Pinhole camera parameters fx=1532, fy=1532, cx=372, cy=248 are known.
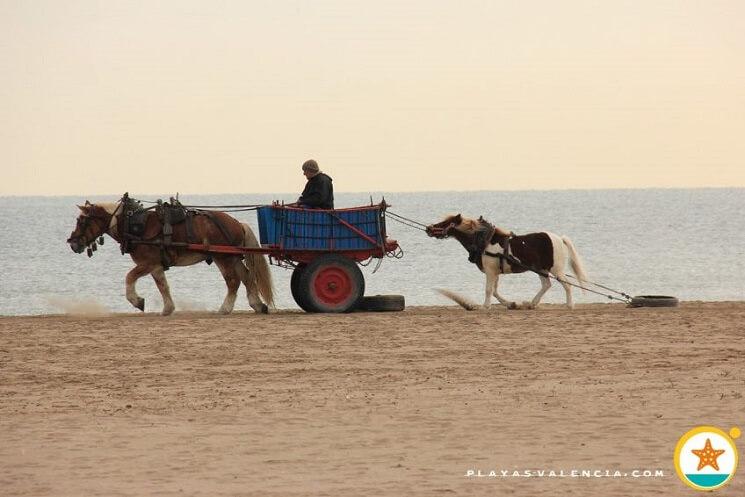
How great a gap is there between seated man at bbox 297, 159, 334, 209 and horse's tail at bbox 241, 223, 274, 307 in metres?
0.84

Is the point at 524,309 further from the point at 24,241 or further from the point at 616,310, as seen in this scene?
the point at 24,241

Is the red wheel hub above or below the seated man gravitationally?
below

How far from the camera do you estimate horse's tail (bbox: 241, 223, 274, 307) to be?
65.5ft

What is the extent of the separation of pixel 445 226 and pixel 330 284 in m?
1.77

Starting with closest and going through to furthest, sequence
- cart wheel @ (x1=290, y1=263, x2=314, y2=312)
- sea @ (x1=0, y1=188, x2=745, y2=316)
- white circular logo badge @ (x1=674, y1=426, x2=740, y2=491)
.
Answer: white circular logo badge @ (x1=674, y1=426, x2=740, y2=491) < cart wheel @ (x1=290, y1=263, x2=314, y2=312) < sea @ (x1=0, y1=188, x2=745, y2=316)

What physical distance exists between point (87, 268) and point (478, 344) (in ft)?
112

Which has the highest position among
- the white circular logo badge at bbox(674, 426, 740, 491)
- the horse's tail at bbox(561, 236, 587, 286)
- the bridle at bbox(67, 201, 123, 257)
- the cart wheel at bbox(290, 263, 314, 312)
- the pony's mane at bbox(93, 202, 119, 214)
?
the pony's mane at bbox(93, 202, 119, 214)

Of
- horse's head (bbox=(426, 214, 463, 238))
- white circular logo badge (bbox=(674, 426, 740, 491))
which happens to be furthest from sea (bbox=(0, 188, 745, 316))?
white circular logo badge (bbox=(674, 426, 740, 491))

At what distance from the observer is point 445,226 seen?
20297 millimetres

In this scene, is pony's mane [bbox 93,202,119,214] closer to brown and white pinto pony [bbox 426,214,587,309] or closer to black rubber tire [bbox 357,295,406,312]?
black rubber tire [bbox 357,295,406,312]

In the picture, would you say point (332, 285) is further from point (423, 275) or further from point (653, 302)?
point (423, 275)

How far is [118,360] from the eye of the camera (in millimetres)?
15195

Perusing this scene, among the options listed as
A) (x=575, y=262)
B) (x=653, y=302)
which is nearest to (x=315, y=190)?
(x=575, y=262)

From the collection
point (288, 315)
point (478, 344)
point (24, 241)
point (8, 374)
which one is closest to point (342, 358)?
point (478, 344)
